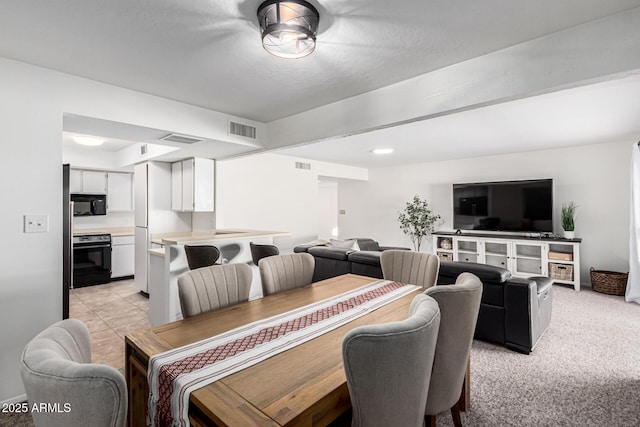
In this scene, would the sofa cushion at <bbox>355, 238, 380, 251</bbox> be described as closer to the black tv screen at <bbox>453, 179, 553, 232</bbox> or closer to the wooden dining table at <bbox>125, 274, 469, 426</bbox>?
the black tv screen at <bbox>453, 179, 553, 232</bbox>

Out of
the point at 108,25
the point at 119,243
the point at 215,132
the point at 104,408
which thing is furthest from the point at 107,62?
the point at 119,243

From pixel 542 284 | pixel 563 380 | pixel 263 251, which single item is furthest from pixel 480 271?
pixel 263 251

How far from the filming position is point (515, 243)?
5.48 m

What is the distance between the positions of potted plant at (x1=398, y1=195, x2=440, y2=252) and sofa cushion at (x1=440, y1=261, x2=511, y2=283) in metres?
3.96

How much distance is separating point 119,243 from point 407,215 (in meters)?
5.93

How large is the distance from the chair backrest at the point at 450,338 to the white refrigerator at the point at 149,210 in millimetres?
4298

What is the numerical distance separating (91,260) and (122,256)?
0.48 m

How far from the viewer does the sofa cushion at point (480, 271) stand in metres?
2.81

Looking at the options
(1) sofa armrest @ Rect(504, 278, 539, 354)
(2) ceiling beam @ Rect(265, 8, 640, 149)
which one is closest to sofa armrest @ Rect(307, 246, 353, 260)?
(2) ceiling beam @ Rect(265, 8, 640, 149)

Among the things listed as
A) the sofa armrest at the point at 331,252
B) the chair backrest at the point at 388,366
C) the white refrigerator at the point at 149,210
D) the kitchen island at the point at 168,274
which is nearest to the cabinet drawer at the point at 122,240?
the white refrigerator at the point at 149,210

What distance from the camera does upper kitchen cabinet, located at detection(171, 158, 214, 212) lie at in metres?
4.34

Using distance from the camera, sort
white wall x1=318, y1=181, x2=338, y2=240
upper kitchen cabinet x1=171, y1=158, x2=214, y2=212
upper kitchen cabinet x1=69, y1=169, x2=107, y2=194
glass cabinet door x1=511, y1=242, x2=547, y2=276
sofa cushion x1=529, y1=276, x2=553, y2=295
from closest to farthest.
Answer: sofa cushion x1=529, y1=276, x2=553, y2=295, upper kitchen cabinet x1=171, y1=158, x2=214, y2=212, glass cabinet door x1=511, y1=242, x2=547, y2=276, upper kitchen cabinet x1=69, y1=169, x2=107, y2=194, white wall x1=318, y1=181, x2=338, y2=240

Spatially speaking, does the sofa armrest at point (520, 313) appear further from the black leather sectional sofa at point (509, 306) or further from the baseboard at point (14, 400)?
the baseboard at point (14, 400)

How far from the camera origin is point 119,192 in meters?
5.96
